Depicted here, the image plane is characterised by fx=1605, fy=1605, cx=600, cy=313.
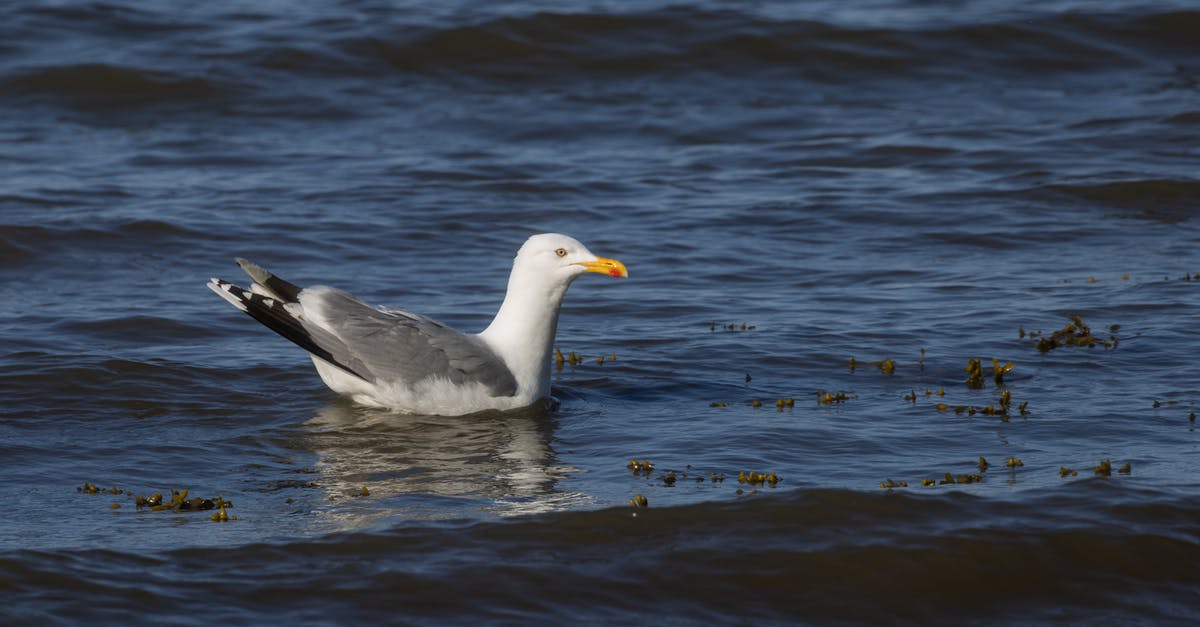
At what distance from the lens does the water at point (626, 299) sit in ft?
20.5

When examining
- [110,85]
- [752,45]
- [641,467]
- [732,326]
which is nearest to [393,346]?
[641,467]

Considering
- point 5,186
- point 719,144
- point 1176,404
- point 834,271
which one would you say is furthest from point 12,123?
point 1176,404

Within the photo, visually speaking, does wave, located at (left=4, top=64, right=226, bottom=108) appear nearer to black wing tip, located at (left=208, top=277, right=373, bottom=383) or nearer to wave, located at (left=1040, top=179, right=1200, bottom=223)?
wave, located at (left=1040, top=179, right=1200, bottom=223)

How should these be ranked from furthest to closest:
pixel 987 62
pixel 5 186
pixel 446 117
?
pixel 987 62
pixel 446 117
pixel 5 186

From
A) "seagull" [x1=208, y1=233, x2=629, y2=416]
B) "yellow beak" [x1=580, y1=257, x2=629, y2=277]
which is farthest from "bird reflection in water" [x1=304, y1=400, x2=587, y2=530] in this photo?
"yellow beak" [x1=580, y1=257, x2=629, y2=277]

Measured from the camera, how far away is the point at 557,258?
8680 millimetres

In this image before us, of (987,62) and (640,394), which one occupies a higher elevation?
(987,62)

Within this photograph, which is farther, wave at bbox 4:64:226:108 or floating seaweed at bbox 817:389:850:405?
wave at bbox 4:64:226:108

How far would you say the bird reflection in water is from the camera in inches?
270

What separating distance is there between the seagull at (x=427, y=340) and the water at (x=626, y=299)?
235 mm

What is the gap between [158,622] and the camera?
18.7 feet

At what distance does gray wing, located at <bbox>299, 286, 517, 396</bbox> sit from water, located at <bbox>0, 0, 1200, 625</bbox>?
0.30 m

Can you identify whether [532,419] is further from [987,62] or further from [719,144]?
[987,62]

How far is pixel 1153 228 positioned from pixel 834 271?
2.95 m
